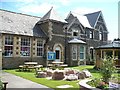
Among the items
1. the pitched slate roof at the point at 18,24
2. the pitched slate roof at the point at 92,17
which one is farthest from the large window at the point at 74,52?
the pitched slate roof at the point at 92,17

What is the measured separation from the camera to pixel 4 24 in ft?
73.6

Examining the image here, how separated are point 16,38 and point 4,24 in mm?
2297

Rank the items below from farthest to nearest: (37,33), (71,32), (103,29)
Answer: (103,29)
(71,32)
(37,33)

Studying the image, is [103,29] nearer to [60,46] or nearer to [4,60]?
[60,46]

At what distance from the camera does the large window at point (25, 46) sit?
22889 millimetres

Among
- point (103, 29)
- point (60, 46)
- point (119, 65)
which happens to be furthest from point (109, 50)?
point (103, 29)

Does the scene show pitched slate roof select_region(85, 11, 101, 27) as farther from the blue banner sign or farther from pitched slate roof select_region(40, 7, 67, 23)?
the blue banner sign

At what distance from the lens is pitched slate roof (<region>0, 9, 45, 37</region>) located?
2225cm

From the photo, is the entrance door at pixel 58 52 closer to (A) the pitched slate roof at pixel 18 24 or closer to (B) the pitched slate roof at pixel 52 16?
(A) the pitched slate roof at pixel 18 24

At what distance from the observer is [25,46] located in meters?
23.1

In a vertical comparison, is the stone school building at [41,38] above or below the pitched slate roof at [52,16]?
below

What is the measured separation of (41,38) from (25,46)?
273 cm

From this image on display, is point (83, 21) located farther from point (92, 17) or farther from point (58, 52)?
point (58, 52)

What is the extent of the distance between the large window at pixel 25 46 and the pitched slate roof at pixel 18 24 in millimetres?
757
